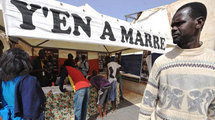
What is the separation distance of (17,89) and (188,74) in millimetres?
1701

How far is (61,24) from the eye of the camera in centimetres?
179

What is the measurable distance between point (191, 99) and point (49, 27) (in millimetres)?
1982

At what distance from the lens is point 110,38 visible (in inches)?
95.1

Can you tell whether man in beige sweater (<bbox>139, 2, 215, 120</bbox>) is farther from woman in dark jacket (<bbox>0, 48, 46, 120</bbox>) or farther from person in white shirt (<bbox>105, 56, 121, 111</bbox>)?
person in white shirt (<bbox>105, 56, 121, 111</bbox>)

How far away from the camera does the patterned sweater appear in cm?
75

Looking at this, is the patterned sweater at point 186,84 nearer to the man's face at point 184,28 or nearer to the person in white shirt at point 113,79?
the man's face at point 184,28

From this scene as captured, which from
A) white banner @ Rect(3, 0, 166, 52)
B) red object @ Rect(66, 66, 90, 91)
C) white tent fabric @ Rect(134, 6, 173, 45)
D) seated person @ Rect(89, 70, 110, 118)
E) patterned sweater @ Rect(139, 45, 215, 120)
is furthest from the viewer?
white tent fabric @ Rect(134, 6, 173, 45)

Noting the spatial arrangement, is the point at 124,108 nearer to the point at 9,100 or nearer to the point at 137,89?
the point at 137,89

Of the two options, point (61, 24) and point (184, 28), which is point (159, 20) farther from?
point (184, 28)

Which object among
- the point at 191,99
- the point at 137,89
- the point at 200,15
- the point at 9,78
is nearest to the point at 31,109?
the point at 9,78

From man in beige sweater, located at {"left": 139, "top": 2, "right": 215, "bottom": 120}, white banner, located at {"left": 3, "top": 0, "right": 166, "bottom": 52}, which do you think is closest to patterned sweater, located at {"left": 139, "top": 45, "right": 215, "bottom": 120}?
man in beige sweater, located at {"left": 139, "top": 2, "right": 215, "bottom": 120}

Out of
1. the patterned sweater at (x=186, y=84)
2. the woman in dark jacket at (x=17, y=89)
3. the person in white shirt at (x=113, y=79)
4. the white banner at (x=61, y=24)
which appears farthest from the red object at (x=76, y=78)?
the patterned sweater at (x=186, y=84)

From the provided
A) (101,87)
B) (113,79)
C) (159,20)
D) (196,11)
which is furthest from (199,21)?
(159,20)

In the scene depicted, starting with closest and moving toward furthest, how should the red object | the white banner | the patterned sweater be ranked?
the patterned sweater
the white banner
the red object
